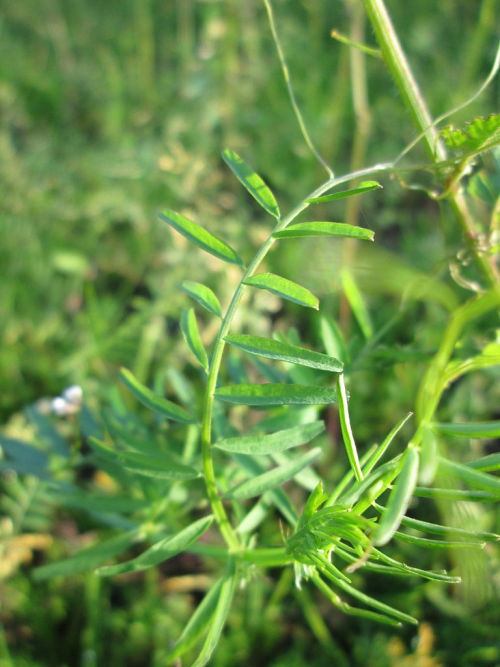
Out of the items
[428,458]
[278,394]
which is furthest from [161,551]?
[428,458]

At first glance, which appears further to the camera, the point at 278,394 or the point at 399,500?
the point at 278,394

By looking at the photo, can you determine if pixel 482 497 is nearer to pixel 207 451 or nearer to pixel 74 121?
pixel 207 451

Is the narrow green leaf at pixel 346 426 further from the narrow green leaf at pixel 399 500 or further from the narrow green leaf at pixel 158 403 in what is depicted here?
the narrow green leaf at pixel 158 403

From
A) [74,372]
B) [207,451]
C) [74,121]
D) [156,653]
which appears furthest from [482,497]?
[74,121]

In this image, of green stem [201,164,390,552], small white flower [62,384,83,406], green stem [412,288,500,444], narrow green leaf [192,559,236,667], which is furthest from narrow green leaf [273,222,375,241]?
small white flower [62,384,83,406]

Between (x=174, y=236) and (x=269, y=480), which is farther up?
(x=269, y=480)

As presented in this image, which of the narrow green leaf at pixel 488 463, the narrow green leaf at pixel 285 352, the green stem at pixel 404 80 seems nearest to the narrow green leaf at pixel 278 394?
the narrow green leaf at pixel 285 352

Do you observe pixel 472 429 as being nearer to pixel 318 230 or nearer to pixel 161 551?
pixel 318 230
